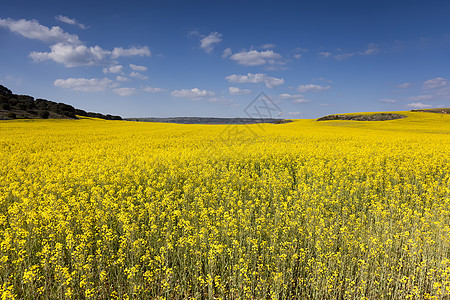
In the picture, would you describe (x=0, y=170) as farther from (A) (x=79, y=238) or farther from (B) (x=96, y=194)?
(A) (x=79, y=238)

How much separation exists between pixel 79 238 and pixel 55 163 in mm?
8519

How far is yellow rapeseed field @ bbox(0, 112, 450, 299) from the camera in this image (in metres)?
3.94

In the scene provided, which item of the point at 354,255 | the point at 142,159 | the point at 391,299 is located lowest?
the point at 391,299

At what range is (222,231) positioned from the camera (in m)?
5.04

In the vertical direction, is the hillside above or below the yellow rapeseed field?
above

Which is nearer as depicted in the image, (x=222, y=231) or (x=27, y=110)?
(x=222, y=231)

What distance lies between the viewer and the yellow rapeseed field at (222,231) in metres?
3.94

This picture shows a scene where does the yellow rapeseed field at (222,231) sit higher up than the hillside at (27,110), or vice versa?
the hillside at (27,110)

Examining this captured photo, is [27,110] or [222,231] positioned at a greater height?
[27,110]

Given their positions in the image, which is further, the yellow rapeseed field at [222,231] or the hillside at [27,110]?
the hillside at [27,110]

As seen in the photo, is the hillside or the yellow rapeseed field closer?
the yellow rapeseed field

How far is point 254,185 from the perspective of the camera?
8.27 m

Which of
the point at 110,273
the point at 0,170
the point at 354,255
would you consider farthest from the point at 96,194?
the point at 354,255

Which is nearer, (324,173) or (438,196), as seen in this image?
(438,196)
